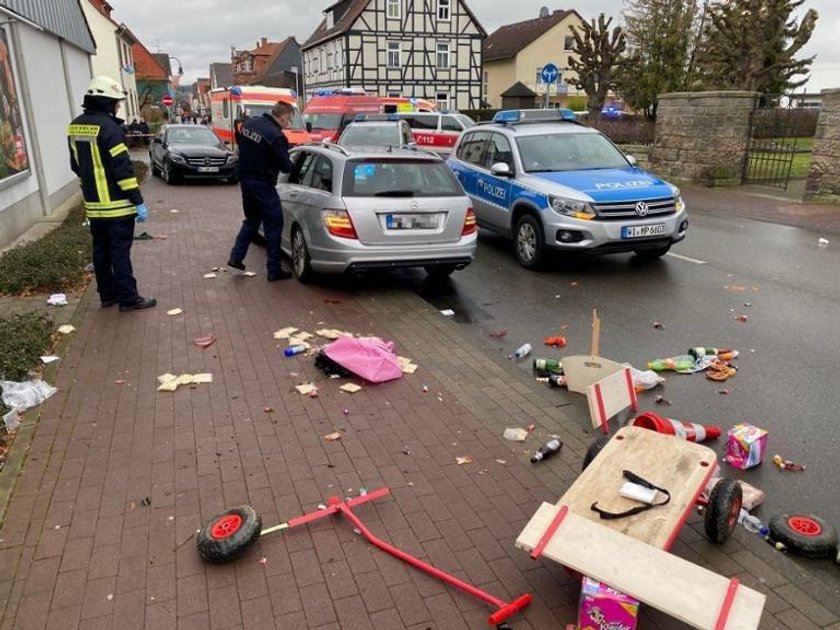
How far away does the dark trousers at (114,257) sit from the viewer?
6.80 metres

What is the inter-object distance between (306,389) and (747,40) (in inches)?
1199

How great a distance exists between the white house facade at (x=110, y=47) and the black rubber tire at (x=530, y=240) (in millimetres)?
32475

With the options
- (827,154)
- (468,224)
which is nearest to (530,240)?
(468,224)

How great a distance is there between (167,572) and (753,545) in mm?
2791

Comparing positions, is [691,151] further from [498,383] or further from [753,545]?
[753,545]

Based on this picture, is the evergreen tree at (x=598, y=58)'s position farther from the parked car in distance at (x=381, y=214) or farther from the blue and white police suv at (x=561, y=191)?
the parked car in distance at (x=381, y=214)


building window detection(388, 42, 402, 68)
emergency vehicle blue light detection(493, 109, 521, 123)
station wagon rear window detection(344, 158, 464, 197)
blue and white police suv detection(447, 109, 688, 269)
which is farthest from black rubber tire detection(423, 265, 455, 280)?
building window detection(388, 42, 402, 68)

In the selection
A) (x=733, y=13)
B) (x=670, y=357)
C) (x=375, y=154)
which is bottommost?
(x=670, y=357)

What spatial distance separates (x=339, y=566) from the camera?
315cm

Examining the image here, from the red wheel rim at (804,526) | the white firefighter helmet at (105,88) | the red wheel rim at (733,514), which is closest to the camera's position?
the red wheel rim at (733,514)

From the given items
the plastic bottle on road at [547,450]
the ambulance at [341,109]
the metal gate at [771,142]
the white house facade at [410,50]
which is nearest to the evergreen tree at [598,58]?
the white house facade at [410,50]

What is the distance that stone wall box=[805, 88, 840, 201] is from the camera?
14.5 meters

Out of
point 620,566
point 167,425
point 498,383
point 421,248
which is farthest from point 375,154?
point 620,566

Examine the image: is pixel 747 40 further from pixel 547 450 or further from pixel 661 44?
pixel 547 450
